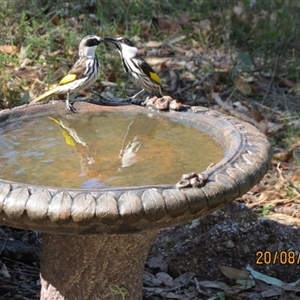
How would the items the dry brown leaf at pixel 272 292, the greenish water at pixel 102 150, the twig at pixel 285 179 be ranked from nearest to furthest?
the greenish water at pixel 102 150 < the dry brown leaf at pixel 272 292 < the twig at pixel 285 179

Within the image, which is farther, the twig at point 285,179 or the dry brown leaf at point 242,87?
the dry brown leaf at point 242,87

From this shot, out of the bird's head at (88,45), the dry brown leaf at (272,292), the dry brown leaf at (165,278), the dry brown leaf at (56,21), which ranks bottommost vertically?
the dry brown leaf at (165,278)

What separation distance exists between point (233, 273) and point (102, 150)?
107 cm

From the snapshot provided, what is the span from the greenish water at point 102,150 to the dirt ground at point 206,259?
0.77 metres

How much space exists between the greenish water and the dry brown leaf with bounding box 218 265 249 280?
2.74 feet

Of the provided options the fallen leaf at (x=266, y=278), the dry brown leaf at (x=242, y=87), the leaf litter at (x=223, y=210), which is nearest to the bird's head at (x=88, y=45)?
the leaf litter at (x=223, y=210)

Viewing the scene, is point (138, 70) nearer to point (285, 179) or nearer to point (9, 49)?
point (285, 179)

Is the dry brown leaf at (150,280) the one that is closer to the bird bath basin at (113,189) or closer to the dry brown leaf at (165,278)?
the dry brown leaf at (165,278)

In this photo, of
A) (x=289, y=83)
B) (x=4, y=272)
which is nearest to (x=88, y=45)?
(x=4, y=272)

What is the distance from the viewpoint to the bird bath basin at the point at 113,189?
2.20m

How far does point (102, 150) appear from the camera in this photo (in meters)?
2.81

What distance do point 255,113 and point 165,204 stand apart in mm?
2865

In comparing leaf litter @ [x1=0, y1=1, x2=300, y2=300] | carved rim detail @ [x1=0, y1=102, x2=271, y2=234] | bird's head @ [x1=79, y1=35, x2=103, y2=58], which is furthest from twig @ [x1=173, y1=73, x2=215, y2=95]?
carved rim detail @ [x1=0, y1=102, x2=271, y2=234]

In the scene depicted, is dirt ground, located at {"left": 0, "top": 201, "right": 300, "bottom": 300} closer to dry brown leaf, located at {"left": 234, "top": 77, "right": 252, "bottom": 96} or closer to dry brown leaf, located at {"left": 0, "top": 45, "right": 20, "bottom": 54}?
dry brown leaf, located at {"left": 234, "top": 77, "right": 252, "bottom": 96}
